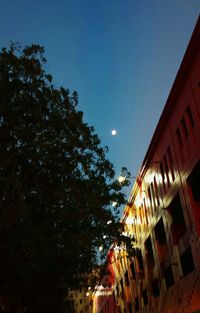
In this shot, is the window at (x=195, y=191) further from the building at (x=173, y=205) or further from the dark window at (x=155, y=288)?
the dark window at (x=155, y=288)

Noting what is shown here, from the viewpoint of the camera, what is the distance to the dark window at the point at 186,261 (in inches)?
829

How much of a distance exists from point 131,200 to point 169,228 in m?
11.1

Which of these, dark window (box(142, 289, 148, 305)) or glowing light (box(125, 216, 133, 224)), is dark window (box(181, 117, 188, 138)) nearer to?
dark window (box(142, 289, 148, 305))

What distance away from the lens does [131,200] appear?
33500 millimetres

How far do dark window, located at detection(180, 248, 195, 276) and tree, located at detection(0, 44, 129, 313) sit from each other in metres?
5.12

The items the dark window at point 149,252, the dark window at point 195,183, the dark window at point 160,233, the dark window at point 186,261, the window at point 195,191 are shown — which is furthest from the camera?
the dark window at point 149,252

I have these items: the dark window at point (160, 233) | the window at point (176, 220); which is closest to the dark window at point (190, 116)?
the window at point (176, 220)

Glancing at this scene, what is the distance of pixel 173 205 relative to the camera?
22.5 m

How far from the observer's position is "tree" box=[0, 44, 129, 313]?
15688mm

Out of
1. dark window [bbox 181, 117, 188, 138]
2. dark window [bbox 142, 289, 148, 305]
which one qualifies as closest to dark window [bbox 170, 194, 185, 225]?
dark window [bbox 181, 117, 188, 138]

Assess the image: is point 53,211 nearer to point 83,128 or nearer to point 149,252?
point 83,128

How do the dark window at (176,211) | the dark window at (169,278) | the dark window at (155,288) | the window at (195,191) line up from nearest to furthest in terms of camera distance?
the window at (195,191), the dark window at (176,211), the dark window at (169,278), the dark window at (155,288)

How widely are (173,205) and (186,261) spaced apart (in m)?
3.41

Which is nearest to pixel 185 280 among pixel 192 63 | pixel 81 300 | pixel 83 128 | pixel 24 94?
pixel 83 128
